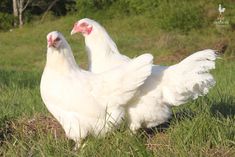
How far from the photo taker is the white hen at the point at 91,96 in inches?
195

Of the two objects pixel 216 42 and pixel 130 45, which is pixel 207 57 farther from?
pixel 130 45

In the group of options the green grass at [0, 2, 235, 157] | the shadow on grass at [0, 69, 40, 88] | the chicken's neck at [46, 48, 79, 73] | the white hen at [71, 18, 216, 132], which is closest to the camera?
the green grass at [0, 2, 235, 157]

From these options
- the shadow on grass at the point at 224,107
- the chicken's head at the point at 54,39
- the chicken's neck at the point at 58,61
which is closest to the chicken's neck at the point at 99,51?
the chicken's neck at the point at 58,61

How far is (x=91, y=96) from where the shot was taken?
16.7ft

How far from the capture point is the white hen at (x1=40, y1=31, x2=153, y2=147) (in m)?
4.94

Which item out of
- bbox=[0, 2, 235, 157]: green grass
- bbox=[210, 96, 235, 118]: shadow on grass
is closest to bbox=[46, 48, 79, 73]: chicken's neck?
bbox=[0, 2, 235, 157]: green grass

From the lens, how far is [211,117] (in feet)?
16.1

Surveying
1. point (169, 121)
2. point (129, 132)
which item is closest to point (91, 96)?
point (129, 132)

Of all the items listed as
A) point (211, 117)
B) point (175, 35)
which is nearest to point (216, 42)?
point (175, 35)

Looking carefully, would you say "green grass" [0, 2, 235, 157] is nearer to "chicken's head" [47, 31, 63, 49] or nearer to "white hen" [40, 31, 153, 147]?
"white hen" [40, 31, 153, 147]

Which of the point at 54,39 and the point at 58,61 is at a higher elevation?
the point at 54,39

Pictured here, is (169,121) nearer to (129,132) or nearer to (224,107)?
(129,132)

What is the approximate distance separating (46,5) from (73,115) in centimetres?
3050

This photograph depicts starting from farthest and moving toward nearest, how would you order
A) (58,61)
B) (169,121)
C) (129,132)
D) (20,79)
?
1. (20,79)
2. (169,121)
3. (58,61)
4. (129,132)
